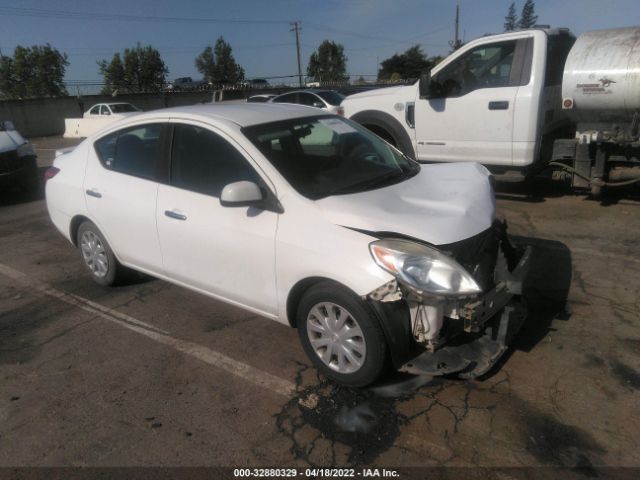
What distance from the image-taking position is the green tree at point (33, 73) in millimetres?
38469

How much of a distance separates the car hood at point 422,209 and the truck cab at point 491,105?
10.6 feet

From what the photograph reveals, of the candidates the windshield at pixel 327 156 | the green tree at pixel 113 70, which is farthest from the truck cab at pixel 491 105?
the green tree at pixel 113 70

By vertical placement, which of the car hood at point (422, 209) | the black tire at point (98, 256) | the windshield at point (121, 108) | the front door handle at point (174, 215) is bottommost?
the black tire at point (98, 256)

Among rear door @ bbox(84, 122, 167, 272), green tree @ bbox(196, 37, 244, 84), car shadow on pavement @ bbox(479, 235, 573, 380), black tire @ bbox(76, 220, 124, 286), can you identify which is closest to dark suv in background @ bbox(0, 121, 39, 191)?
black tire @ bbox(76, 220, 124, 286)

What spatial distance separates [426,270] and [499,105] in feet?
15.2

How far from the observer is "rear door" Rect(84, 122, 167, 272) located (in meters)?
3.98

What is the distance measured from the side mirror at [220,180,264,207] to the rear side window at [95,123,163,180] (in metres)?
1.11

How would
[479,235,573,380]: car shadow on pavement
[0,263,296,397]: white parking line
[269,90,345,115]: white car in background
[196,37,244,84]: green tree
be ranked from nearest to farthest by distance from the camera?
[0,263,296,397]: white parking line → [479,235,573,380]: car shadow on pavement → [269,90,345,115]: white car in background → [196,37,244,84]: green tree

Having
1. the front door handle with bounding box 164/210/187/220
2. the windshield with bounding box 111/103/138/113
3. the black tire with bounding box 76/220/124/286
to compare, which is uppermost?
the windshield with bounding box 111/103/138/113

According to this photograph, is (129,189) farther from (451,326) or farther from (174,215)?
(451,326)

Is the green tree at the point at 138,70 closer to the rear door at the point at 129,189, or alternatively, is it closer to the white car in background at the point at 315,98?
the white car in background at the point at 315,98

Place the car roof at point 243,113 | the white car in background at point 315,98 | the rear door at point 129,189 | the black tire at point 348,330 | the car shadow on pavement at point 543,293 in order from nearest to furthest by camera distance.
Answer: the black tire at point 348,330 < the car shadow on pavement at point 543,293 < the car roof at point 243,113 < the rear door at point 129,189 < the white car in background at point 315,98

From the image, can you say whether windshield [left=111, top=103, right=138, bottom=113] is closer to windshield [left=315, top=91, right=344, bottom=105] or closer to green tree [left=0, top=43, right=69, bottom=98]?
windshield [left=315, top=91, right=344, bottom=105]

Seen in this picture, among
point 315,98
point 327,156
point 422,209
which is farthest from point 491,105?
point 315,98
